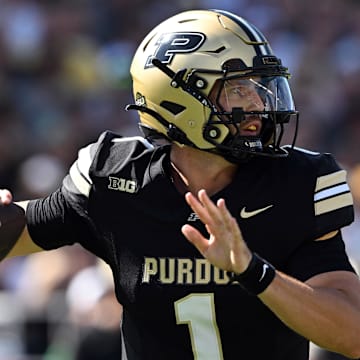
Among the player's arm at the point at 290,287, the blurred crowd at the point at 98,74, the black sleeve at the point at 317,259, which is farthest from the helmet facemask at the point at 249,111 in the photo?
the blurred crowd at the point at 98,74

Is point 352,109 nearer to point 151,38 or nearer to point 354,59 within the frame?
point 354,59

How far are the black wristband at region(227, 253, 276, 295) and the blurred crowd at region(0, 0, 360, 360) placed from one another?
3.68 m

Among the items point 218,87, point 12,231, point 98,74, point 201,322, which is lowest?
point 98,74

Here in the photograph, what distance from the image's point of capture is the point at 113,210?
10.4 feet

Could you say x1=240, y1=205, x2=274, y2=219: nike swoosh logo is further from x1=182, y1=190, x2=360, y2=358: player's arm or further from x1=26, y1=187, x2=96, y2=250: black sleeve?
x1=26, y1=187, x2=96, y2=250: black sleeve

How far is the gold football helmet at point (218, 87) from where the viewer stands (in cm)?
307

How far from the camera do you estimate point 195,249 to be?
3023 mm

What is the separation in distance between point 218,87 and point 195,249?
0.46 metres

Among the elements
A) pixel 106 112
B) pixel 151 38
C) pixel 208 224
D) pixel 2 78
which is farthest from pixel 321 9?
pixel 208 224

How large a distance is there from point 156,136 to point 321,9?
5.09m

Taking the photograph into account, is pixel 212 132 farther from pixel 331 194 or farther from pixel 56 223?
pixel 56 223

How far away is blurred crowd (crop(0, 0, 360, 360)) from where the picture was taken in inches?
284

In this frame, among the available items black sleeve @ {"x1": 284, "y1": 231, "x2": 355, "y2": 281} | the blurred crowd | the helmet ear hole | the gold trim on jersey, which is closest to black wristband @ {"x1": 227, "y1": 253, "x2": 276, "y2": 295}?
black sleeve @ {"x1": 284, "y1": 231, "x2": 355, "y2": 281}

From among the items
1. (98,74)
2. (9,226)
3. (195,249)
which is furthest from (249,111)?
(98,74)
